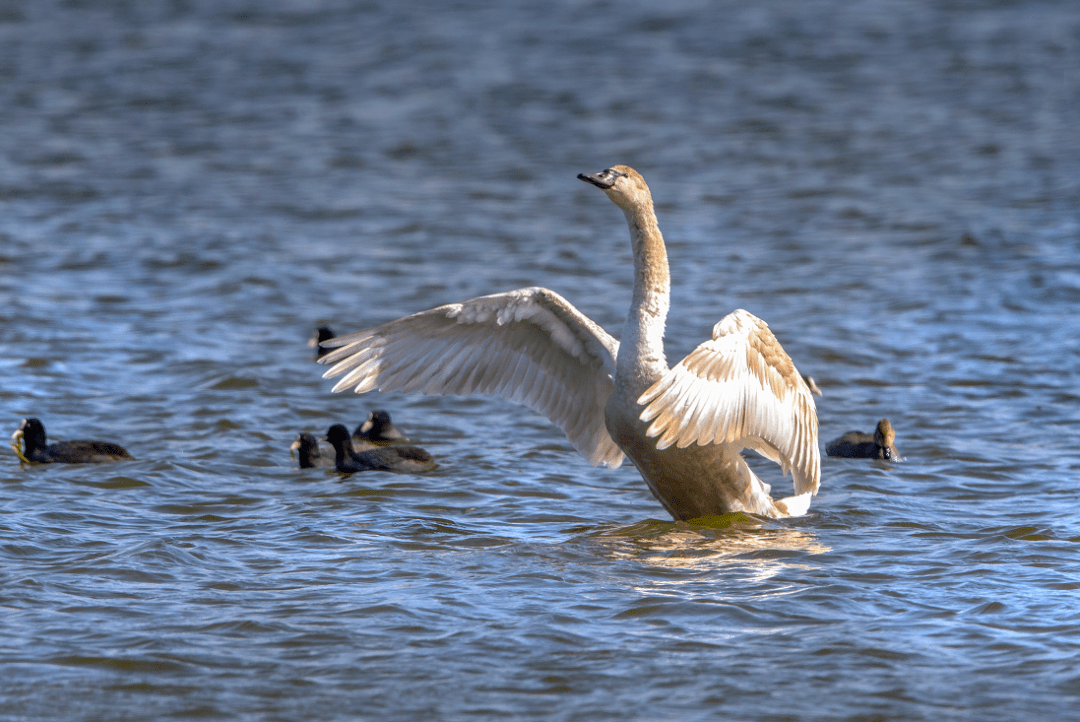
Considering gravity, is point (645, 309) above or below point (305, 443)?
above

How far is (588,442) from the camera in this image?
29.4 feet

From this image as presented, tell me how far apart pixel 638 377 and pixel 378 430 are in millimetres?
4459

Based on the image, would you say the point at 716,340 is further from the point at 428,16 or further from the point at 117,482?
the point at 428,16

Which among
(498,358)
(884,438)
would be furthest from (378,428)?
(884,438)

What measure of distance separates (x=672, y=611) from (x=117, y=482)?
15.4 feet

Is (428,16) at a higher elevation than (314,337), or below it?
higher

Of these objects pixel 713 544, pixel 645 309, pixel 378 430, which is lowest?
pixel 713 544

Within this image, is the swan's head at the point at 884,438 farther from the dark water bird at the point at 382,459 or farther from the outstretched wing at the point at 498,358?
the dark water bird at the point at 382,459

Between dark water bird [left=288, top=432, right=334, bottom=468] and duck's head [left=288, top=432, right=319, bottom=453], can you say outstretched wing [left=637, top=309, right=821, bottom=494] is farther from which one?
duck's head [left=288, top=432, right=319, bottom=453]

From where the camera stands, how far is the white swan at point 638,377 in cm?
711

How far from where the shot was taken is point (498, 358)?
28.7 feet

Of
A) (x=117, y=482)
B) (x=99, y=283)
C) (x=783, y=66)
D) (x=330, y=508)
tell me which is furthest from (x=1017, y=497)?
(x=783, y=66)

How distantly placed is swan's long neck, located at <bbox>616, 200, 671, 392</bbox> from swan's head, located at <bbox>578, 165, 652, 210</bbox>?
4 centimetres

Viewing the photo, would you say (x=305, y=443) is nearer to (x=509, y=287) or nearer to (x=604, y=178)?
(x=604, y=178)
